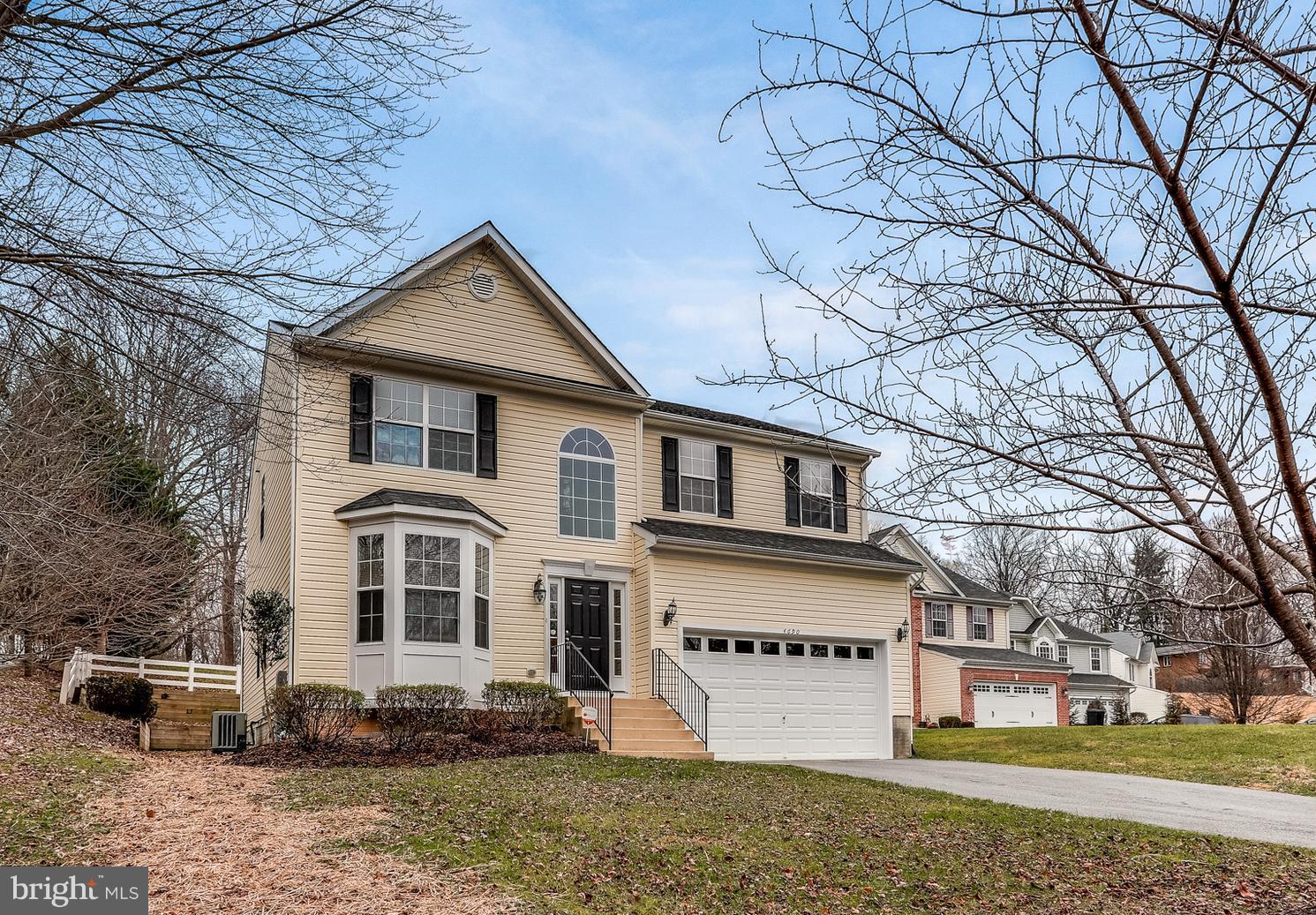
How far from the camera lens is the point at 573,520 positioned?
62.3 feet

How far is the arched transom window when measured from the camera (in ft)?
62.2

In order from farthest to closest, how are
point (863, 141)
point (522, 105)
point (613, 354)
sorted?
1. point (613, 354)
2. point (522, 105)
3. point (863, 141)

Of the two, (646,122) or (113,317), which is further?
(646,122)

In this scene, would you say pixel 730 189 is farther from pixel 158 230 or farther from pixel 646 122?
pixel 158 230

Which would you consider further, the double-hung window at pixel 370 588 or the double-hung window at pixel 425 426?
the double-hung window at pixel 425 426

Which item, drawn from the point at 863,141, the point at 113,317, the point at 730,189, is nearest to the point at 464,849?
the point at 113,317

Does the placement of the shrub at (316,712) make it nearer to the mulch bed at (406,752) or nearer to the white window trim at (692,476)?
the mulch bed at (406,752)

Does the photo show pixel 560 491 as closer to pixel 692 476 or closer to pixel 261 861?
pixel 692 476

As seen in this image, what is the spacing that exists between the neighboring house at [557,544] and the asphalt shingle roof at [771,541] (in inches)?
3.3

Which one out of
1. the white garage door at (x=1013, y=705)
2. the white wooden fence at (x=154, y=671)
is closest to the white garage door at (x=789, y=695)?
the white wooden fence at (x=154, y=671)

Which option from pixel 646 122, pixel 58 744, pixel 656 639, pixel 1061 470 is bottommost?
pixel 58 744

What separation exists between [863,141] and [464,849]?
244 inches

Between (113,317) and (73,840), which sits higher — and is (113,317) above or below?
above

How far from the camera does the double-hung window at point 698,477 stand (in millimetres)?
21156
